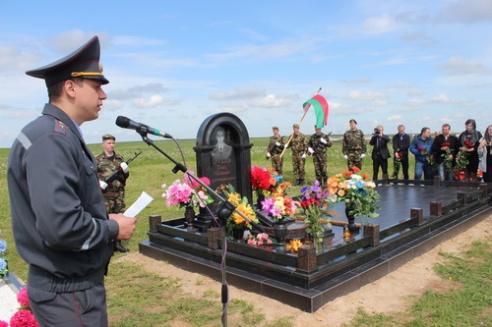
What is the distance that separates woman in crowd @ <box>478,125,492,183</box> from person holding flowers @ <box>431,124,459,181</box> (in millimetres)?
872

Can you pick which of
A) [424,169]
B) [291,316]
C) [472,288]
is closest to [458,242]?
[472,288]

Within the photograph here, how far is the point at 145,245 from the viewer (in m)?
6.82

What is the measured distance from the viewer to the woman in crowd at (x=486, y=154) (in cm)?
1086

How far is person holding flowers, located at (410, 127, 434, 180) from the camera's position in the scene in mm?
12586

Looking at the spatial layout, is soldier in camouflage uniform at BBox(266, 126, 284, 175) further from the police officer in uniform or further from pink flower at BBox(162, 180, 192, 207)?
the police officer in uniform

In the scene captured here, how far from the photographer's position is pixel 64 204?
179 cm

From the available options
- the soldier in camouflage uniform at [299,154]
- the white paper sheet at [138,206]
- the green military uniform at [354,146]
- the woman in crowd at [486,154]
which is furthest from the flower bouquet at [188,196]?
the soldier in camouflage uniform at [299,154]

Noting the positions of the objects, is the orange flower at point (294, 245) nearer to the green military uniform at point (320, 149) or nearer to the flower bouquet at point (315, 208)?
the flower bouquet at point (315, 208)

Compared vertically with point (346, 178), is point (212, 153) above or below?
above

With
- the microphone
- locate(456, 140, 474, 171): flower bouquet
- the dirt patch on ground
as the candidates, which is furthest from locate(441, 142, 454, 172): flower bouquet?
the microphone

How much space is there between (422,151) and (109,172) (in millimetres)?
9607

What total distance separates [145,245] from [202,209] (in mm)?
1125

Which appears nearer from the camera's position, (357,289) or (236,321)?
(236,321)

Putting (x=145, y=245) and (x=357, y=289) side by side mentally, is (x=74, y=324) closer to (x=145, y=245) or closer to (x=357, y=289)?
(x=357, y=289)
